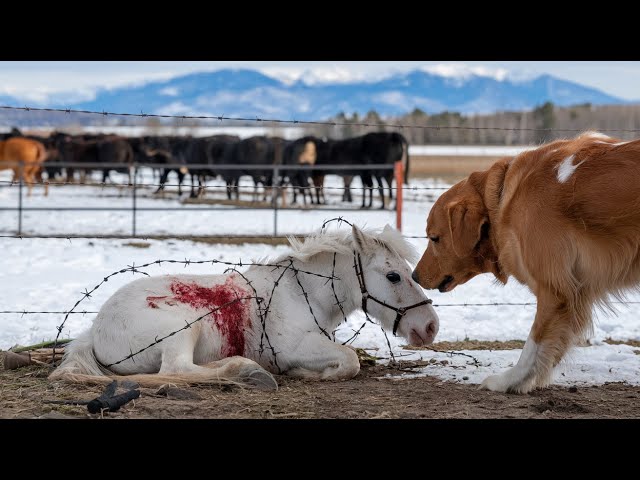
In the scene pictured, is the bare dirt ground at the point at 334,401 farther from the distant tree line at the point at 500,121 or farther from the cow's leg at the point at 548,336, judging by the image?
the distant tree line at the point at 500,121

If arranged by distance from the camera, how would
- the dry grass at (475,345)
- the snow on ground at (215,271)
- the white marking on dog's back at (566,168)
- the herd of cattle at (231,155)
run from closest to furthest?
the white marking on dog's back at (566,168), the snow on ground at (215,271), the dry grass at (475,345), the herd of cattle at (231,155)

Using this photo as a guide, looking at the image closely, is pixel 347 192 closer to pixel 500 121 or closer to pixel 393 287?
pixel 393 287

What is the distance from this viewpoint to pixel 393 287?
5.50 m

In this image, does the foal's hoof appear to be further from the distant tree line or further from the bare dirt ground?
the distant tree line

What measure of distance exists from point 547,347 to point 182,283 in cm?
248

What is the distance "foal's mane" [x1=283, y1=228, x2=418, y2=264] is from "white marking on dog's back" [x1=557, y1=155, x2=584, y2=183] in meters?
1.31

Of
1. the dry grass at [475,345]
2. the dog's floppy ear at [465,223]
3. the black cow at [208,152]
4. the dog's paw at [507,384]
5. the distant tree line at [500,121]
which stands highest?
the distant tree line at [500,121]

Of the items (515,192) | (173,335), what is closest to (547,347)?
(515,192)

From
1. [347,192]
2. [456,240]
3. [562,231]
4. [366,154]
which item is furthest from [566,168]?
[366,154]

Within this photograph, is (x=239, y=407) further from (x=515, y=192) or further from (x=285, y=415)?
(x=515, y=192)

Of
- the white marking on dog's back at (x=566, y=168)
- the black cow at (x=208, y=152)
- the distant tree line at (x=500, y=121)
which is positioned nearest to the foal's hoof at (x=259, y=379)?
the white marking on dog's back at (x=566, y=168)

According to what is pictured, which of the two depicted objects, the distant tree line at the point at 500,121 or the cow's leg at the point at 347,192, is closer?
the cow's leg at the point at 347,192

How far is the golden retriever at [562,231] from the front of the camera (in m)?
4.40

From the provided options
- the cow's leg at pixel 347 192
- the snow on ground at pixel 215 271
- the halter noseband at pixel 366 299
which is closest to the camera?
the halter noseband at pixel 366 299
